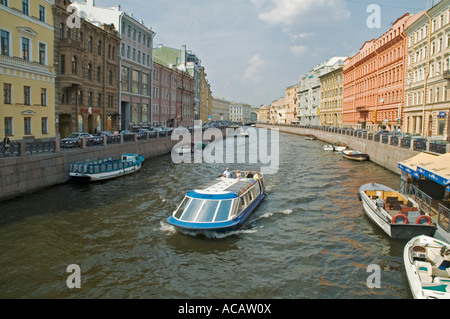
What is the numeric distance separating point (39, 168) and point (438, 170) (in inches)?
813

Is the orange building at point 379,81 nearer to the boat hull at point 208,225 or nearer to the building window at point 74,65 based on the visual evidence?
the building window at point 74,65

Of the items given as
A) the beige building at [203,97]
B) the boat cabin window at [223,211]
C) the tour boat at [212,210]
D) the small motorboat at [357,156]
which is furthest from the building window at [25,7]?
the beige building at [203,97]

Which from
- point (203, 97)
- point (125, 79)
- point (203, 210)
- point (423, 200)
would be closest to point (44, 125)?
point (125, 79)

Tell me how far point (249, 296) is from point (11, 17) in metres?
27.2

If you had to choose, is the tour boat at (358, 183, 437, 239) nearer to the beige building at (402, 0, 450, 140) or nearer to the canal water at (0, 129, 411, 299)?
the canal water at (0, 129, 411, 299)

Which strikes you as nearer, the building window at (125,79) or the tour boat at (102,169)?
the tour boat at (102,169)

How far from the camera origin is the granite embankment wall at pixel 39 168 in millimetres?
19734

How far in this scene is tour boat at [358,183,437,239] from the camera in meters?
13.8

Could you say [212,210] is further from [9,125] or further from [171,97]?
[171,97]

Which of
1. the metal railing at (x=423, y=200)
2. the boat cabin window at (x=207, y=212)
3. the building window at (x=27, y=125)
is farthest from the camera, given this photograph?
the building window at (x=27, y=125)

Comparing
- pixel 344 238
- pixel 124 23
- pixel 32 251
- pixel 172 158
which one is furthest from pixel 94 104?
pixel 344 238

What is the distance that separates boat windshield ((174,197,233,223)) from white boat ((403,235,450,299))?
22.5 feet

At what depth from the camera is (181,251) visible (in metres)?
13.8

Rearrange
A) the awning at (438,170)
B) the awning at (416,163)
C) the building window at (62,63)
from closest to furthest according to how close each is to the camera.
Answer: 1. the awning at (438,170)
2. the awning at (416,163)
3. the building window at (62,63)
